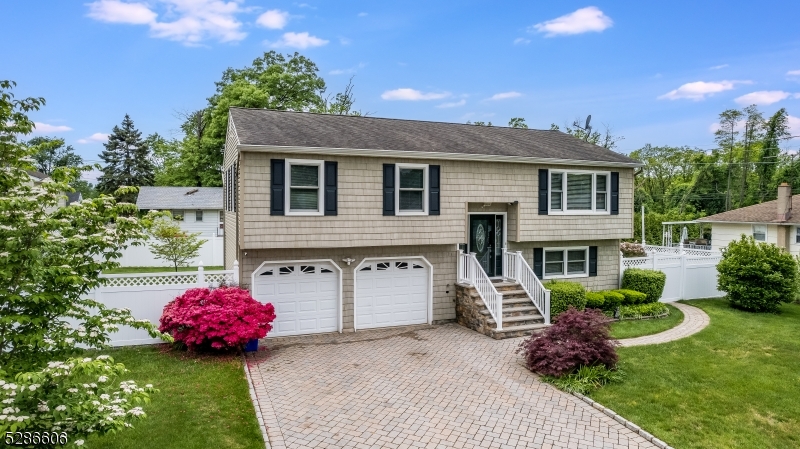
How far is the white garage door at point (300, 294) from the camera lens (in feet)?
39.4

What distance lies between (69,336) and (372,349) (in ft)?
23.5

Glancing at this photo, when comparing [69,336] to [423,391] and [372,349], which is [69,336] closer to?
[423,391]

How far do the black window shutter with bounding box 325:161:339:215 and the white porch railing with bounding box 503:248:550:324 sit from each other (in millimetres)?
5718

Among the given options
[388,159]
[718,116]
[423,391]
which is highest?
[718,116]

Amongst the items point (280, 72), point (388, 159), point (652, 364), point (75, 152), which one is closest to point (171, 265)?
point (280, 72)

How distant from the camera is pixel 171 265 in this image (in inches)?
1004

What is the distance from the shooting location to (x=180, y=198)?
33.1m

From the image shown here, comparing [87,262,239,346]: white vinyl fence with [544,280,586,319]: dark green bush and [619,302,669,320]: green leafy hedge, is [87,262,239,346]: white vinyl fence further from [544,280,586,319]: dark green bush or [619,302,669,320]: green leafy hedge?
[619,302,669,320]: green leafy hedge

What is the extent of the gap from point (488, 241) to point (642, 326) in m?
4.96

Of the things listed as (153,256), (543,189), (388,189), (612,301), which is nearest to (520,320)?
(612,301)

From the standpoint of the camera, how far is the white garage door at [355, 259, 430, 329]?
42.5 ft

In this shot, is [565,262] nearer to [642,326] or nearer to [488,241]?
[488,241]

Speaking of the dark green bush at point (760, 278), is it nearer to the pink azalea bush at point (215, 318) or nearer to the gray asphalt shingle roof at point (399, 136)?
the gray asphalt shingle roof at point (399, 136)

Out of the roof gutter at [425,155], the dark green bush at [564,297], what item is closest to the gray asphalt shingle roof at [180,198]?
the roof gutter at [425,155]
